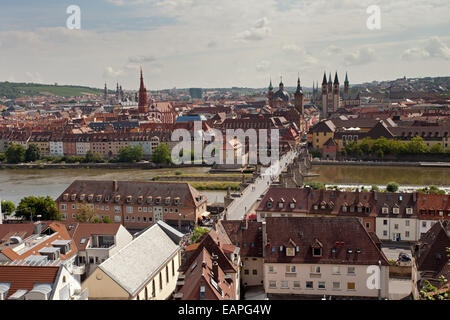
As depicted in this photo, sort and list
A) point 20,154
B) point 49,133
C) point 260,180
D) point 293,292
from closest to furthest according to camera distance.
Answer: point 293,292, point 260,180, point 20,154, point 49,133

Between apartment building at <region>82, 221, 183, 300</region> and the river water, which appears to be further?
the river water

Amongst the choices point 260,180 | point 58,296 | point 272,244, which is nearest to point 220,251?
point 272,244

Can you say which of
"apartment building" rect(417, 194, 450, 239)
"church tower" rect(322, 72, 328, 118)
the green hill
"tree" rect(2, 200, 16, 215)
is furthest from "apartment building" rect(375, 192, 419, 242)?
the green hill

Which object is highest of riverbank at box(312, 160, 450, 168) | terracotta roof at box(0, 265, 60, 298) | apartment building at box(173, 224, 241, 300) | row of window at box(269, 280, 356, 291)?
terracotta roof at box(0, 265, 60, 298)

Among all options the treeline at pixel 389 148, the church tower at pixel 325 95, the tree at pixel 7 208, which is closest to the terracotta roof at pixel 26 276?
the tree at pixel 7 208

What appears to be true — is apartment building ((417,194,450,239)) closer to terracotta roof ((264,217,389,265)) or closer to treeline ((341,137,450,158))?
terracotta roof ((264,217,389,265))

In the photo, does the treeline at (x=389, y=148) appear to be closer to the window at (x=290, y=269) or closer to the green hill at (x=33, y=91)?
the window at (x=290, y=269)
